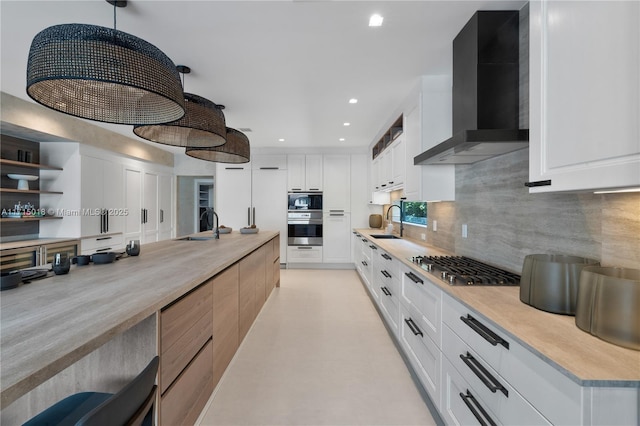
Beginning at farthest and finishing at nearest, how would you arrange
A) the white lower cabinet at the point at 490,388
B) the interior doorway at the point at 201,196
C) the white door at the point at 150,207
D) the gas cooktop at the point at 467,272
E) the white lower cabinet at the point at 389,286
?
1. the interior doorway at the point at 201,196
2. the white door at the point at 150,207
3. the white lower cabinet at the point at 389,286
4. the gas cooktop at the point at 467,272
5. the white lower cabinet at the point at 490,388

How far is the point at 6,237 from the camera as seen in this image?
12.4 ft

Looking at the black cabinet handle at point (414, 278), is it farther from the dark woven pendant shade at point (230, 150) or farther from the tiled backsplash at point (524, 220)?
the dark woven pendant shade at point (230, 150)

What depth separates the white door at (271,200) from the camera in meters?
6.23

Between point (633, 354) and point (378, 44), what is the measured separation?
2283 millimetres

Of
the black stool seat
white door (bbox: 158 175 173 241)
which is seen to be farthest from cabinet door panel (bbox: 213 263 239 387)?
white door (bbox: 158 175 173 241)

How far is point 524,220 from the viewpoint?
1.79 m

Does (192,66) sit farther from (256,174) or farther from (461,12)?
(256,174)

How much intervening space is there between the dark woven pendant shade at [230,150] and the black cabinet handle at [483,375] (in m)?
2.67

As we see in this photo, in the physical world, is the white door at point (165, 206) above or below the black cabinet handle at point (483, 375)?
above

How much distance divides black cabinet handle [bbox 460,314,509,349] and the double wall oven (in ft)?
16.0

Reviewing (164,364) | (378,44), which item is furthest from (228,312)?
(378,44)

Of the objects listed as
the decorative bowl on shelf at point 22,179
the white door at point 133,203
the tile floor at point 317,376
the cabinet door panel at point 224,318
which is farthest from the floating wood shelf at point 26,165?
the tile floor at point 317,376

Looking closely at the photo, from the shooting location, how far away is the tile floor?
1826 millimetres

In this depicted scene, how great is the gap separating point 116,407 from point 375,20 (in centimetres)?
233
